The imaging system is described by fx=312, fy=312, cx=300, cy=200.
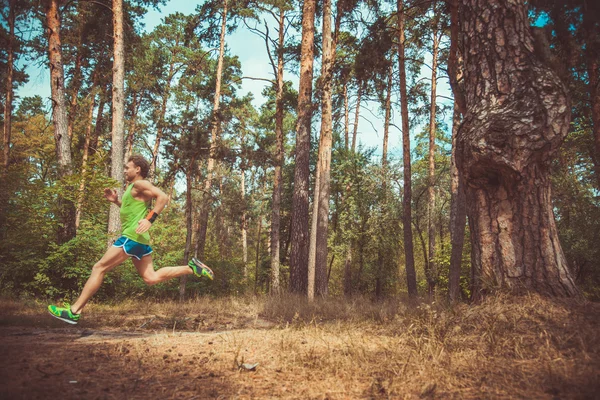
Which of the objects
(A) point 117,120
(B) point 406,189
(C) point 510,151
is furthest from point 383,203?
(C) point 510,151

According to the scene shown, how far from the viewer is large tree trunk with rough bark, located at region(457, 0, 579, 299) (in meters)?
3.16

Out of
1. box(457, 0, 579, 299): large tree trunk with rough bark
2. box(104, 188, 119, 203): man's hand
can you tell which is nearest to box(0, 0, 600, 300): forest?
box(457, 0, 579, 299): large tree trunk with rough bark

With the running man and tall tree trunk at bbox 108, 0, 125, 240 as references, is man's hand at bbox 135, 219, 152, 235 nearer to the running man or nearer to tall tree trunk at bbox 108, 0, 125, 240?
the running man

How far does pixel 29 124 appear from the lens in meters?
24.3

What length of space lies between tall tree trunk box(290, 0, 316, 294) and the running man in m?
5.71

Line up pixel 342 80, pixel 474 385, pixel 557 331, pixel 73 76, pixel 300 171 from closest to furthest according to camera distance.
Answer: pixel 474 385, pixel 557 331, pixel 342 80, pixel 300 171, pixel 73 76

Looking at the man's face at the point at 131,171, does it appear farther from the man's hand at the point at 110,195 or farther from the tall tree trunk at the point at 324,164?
the tall tree trunk at the point at 324,164

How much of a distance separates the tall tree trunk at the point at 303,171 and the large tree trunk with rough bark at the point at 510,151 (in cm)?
615

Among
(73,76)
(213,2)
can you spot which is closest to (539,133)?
(213,2)

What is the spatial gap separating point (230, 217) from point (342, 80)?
10.6 metres

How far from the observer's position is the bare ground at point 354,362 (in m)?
1.92

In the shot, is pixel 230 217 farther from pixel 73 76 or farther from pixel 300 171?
pixel 73 76

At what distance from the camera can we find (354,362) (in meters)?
2.41

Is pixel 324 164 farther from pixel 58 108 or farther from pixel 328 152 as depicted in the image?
pixel 58 108
